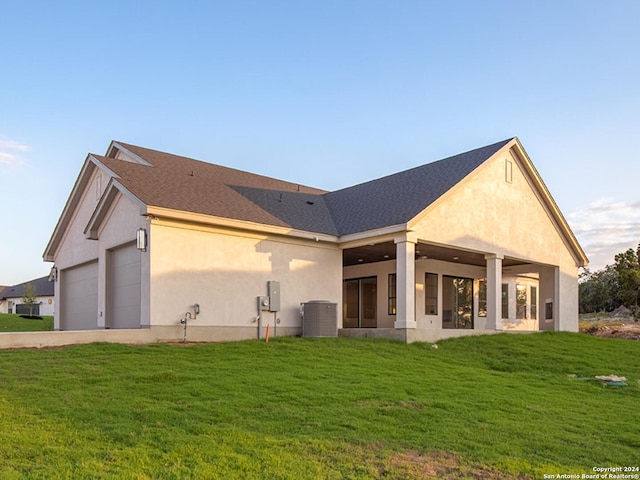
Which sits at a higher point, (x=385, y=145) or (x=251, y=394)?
(x=385, y=145)

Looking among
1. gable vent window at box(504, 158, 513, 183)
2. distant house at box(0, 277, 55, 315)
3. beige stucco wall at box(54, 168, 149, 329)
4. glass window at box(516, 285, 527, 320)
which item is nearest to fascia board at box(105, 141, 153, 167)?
beige stucco wall at box(54, 168, 149, 329)

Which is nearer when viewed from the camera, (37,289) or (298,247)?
(298,247)

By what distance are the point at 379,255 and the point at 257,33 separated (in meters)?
9.31

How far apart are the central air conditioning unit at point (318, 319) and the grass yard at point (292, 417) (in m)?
4.03

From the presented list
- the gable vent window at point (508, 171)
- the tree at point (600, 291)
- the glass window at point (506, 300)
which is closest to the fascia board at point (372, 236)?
the gable vent window at point (508, 171)

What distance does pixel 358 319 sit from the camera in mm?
24109

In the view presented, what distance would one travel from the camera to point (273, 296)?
1731 centimetres

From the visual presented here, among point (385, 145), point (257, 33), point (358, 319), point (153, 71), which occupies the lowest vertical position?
point (358, 319)

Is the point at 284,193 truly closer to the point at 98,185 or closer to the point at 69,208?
the point at 98,185

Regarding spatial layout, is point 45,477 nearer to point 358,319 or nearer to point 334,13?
point 334,13

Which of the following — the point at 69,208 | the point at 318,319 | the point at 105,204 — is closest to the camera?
the point at 318,319

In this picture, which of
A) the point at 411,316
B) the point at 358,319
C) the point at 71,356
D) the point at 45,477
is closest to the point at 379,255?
the point at 358,319

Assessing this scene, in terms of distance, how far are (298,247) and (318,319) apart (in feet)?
8.24

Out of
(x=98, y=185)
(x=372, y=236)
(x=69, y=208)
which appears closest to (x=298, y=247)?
(x=372, y=236)
